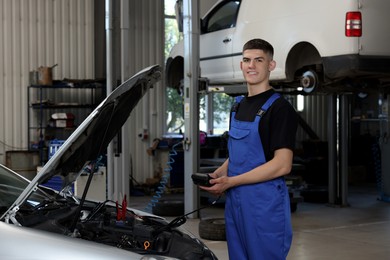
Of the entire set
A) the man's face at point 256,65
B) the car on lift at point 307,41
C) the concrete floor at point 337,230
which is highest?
the car on lift at point 307,41

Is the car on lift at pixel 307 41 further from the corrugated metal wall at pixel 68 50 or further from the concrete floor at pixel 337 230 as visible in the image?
the corrugated metal wall at pixel 68 50

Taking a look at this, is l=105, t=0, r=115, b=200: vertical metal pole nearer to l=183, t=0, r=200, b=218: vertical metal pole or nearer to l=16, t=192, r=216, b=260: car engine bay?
l=183, t=0, r=200, b=218: vertical metal pole

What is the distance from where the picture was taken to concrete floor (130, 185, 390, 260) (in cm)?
622

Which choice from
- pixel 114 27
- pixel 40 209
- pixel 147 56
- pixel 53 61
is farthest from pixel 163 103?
pixel 40 209

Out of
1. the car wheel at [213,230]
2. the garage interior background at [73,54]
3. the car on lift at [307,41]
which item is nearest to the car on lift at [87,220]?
the car wheel at [213,230]

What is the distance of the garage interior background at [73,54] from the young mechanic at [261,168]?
7726 millimetres

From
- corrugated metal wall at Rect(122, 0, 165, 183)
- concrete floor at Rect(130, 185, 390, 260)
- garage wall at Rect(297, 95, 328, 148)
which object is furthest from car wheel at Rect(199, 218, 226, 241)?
garage wall at Rect(297, 95, 328, 148)

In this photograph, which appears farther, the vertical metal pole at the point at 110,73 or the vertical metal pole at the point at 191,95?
the vertical metal pole at the point at 110,73

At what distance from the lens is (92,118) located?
299 cm

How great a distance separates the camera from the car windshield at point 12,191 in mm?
3493

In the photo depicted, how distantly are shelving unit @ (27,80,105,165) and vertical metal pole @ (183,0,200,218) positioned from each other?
11.6 feet

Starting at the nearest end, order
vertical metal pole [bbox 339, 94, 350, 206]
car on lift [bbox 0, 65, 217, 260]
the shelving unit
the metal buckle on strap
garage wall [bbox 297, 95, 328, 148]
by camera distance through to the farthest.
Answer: car on lift [bbox 0, 65, 217, 260], the metal buckle on strap, vertical metal pole [bbox 339, 94, 350, 206], the shelving unit, garage wall [bbox 297, 95, 328, 148]

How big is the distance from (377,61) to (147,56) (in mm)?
6819

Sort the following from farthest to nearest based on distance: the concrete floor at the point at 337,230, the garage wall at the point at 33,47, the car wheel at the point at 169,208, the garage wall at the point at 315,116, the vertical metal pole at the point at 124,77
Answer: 1. the garage wall at the point at 315,116
2. the garage wall at the point at 33,47
3. the vertical metal pole at the point at 124,77
4. the car wheel at the point at 169,208
5. the concrete floor at the point at 337,230
